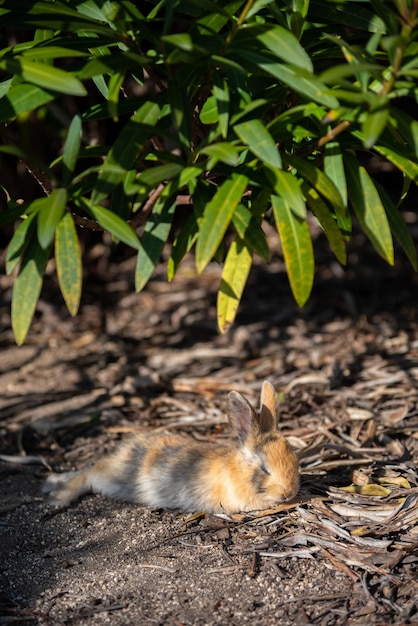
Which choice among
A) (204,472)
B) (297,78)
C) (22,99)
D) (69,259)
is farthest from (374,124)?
(204,472)

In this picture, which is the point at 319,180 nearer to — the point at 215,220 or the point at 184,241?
the point at 215,220

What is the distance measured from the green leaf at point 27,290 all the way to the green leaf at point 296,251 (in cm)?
96

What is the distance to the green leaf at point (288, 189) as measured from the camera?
3.16 metres

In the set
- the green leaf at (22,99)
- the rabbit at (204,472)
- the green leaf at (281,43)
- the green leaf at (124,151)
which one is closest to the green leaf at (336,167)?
the green leaf at (281,43)

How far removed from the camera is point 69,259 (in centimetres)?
331

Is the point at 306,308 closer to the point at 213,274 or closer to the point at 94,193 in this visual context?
the point at 213,274

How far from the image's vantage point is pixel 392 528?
13.5ft

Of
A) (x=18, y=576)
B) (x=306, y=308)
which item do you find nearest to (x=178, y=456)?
(x=18, y=576)

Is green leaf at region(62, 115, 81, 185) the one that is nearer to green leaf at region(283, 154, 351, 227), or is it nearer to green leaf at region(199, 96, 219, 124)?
green leaf at region(199, 96, 219, 124)

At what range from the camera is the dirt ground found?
148 inches

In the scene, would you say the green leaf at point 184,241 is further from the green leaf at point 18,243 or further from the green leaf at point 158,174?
the green leaf at point 18,243

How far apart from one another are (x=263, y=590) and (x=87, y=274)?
17.2ft

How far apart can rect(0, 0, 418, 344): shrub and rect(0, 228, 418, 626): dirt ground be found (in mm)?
1259

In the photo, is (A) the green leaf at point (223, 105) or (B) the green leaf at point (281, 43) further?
(A) the green leaf at point (223, 105)
